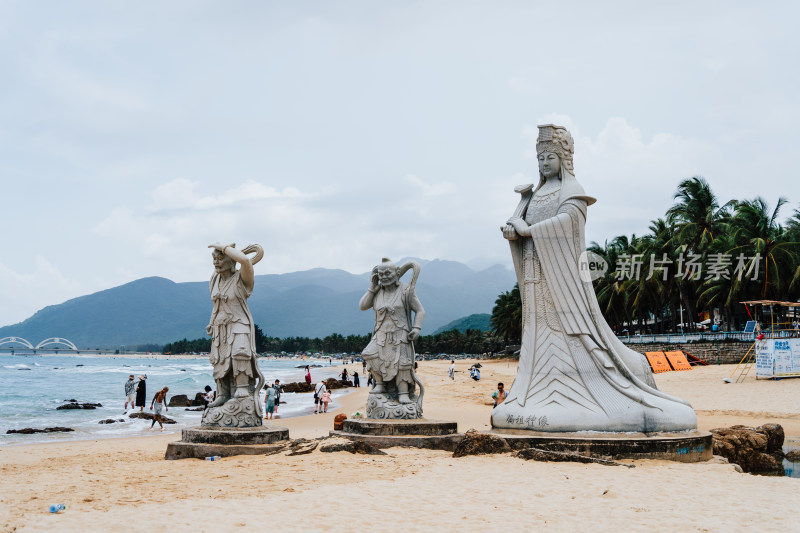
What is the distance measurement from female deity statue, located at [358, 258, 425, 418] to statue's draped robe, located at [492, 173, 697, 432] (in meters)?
1.45

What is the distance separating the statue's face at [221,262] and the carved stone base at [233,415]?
1.78 metres

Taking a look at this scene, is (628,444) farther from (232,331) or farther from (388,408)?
(232,331)

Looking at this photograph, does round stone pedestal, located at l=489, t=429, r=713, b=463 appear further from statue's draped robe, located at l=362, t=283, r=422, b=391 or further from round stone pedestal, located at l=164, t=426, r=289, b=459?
round stone pedestal, located at l=164, t=426, r=289, b=459

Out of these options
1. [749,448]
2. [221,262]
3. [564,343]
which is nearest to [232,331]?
[221,262]

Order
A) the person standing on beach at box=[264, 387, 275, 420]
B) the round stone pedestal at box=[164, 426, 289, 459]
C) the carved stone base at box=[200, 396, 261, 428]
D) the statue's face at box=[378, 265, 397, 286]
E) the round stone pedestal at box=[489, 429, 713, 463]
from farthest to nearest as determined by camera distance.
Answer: the person standing on beach at box=[264, 387, 275, 420], the statue's face at box=[378, 265, 397, 286], the carved stone base at box=[200, 396, 261, 428], the round stone pedestal at box=[164, 426, 289, 459], the round stone pedestal at box=[489, 429, 713, 463]

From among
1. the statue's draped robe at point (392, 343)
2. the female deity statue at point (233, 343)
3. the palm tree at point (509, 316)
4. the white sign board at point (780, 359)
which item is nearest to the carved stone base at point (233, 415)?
the female deity statue at point (233, 343)

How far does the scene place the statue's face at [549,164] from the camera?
919 centimetres

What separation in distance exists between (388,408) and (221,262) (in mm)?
3060

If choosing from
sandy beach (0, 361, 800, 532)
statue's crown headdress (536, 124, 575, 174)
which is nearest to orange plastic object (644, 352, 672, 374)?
statue's crown headdress (536, 124, 575, 174)

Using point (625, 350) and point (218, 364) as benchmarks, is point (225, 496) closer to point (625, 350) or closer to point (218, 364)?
point (218, 364)

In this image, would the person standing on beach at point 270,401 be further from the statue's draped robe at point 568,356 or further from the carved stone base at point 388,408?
the statue's draped robe at point 568,356

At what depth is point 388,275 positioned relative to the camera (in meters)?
9.73

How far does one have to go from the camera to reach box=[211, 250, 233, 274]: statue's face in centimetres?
920

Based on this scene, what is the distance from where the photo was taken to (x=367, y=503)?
5.60 m
